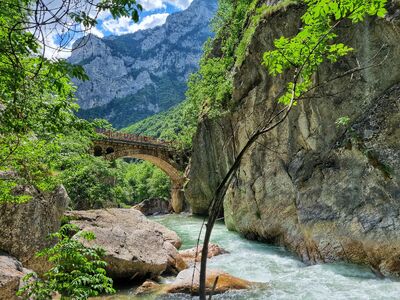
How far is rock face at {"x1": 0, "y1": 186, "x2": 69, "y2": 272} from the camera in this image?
25.6 ft

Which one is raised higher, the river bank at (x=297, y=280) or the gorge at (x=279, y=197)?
the gorge at (x=279, y=197)

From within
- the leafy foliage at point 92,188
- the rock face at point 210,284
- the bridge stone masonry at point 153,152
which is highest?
the bridge stone masonry at point 153,152

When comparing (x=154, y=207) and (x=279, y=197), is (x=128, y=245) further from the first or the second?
(x=154, y=207)

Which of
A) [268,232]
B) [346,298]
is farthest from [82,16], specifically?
[268,232]

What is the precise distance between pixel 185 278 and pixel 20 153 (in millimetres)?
6164

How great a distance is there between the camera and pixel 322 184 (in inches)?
447

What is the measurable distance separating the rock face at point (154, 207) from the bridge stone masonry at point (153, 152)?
5.04 metres

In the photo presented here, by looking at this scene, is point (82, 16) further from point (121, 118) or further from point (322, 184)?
point (121, 118)

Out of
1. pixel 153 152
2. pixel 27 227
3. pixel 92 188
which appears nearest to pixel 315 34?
pixel 27 227

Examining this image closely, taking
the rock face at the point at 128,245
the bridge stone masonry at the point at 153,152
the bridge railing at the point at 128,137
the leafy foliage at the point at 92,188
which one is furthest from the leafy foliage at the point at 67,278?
the bridge stone masonry at the point at 153,152

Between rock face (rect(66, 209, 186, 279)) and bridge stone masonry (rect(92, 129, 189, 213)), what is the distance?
28.7 m

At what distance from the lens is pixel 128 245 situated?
36.6 feet

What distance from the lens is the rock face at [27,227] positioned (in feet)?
25.6

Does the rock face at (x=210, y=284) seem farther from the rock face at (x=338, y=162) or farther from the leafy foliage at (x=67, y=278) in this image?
the leafy foliage at (x=67, y=278)
